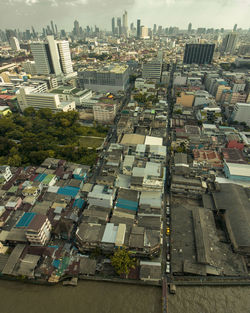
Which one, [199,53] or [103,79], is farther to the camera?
[199,53]

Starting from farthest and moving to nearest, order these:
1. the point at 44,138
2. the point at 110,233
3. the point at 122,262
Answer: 1. the point at 44,138
2. the point at 110,233
3. the point at 122,262

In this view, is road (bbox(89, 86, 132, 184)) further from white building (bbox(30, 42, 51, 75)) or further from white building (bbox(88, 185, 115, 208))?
white building (bbox(30, 42, 51, 75))

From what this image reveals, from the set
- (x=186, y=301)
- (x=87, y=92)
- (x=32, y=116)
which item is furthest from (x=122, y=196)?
(x=87, y=92)

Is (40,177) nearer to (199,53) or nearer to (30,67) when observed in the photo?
(30,67)

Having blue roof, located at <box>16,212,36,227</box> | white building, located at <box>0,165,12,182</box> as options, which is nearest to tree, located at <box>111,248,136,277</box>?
blue roof, located at <box>16,212,36,227</box>

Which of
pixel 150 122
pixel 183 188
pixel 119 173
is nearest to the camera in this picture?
pixel 183 188

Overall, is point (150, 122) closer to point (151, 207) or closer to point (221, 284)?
point (151, 207)

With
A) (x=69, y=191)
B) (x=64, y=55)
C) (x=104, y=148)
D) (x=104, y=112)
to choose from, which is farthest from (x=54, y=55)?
(x=69, y=191)
